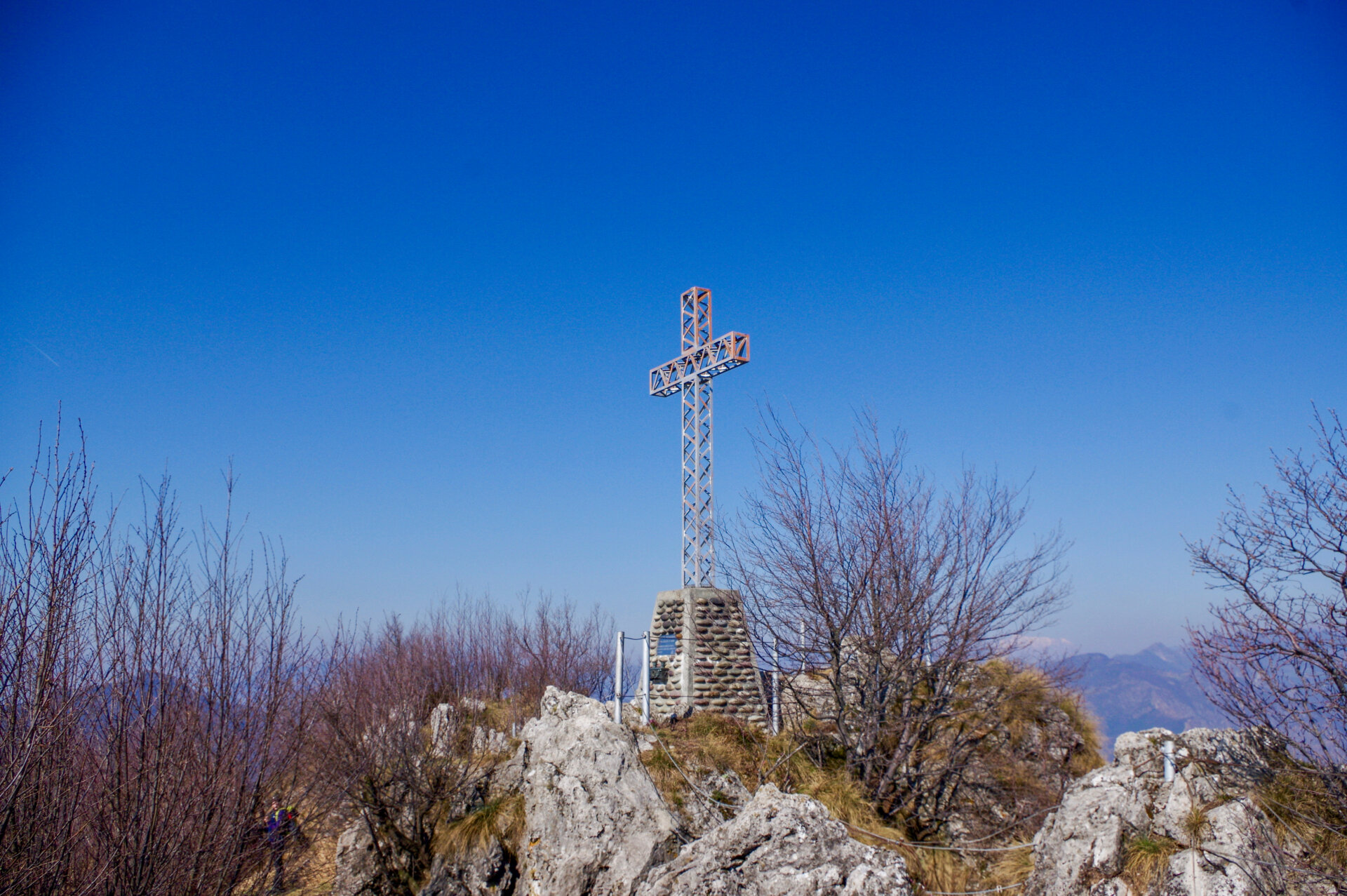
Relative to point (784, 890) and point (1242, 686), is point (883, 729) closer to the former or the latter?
point (1242, 686)

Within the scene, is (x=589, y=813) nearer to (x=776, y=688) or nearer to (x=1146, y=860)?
(x=776, y=688)

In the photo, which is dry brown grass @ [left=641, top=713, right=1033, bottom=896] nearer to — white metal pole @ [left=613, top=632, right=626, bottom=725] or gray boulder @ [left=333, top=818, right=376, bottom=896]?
white metal pole @ [left=613, top=632, right=626, bottom=725]

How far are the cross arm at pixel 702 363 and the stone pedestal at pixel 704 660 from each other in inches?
187

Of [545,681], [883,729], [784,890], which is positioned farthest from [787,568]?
[545,681]

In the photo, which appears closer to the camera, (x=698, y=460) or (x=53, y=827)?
(x=53, y=827)

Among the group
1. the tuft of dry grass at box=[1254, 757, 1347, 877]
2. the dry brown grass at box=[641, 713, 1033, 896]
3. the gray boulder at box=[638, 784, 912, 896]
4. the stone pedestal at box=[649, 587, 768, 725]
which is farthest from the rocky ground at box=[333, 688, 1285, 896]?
the stone pedestal at box=[649, 587, 768, 725]

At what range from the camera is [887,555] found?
12.5 meters

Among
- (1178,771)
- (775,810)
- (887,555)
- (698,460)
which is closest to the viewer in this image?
(775,810)

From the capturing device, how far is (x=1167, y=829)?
846cm

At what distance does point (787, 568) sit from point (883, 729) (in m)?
2.85

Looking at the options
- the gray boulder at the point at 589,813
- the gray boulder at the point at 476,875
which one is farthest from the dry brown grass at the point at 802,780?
the gray boulder at the point at 476,875

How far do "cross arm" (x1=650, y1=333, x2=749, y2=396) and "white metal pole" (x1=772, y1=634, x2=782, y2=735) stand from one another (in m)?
6.63

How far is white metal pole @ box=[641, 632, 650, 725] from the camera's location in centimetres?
1540

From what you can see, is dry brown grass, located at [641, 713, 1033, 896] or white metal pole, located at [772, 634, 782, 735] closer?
dry brown grass, located at [641, 713, 1033, 896]
